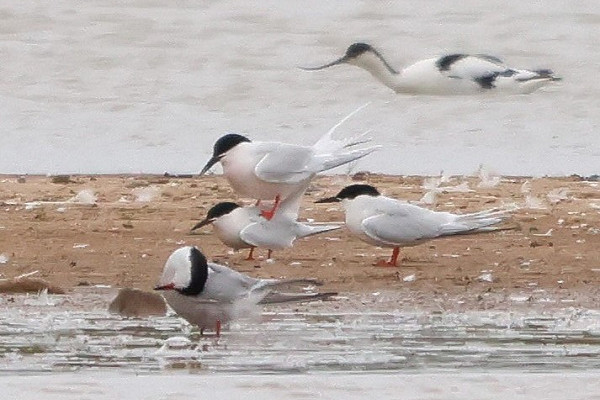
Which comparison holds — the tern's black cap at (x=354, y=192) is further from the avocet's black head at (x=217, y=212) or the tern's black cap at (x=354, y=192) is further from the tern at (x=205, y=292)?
the tern at (x=205, y=292)

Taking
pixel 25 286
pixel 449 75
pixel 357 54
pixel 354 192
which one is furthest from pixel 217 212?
pixel 357 54

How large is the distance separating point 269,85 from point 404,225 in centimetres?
613

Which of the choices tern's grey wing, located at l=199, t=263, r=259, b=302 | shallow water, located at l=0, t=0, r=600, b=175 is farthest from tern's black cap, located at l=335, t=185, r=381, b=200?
shallow water, located at l=0, t=0, r=600, b=175

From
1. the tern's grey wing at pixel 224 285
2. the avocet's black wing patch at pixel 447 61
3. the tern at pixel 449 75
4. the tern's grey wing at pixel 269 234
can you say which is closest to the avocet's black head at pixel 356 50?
the tern at pixel 449 75

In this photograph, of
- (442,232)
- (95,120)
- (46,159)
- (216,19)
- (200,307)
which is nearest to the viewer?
(200,307)

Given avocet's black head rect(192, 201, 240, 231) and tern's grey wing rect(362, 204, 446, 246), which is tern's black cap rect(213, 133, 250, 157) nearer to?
avocet's black head rect(192, 201, 240, 231)

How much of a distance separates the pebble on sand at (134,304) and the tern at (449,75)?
768 cm

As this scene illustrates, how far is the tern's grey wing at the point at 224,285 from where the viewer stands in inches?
300

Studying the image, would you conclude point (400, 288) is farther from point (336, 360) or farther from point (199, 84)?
point (199, 84)

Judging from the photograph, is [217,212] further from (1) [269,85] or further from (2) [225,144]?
(1) [269,85]

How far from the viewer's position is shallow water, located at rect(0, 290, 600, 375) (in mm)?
6879

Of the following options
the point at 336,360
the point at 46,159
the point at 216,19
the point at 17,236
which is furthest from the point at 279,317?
the point at 216,19

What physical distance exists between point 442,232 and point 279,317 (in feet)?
5.16

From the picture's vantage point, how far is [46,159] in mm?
12586
